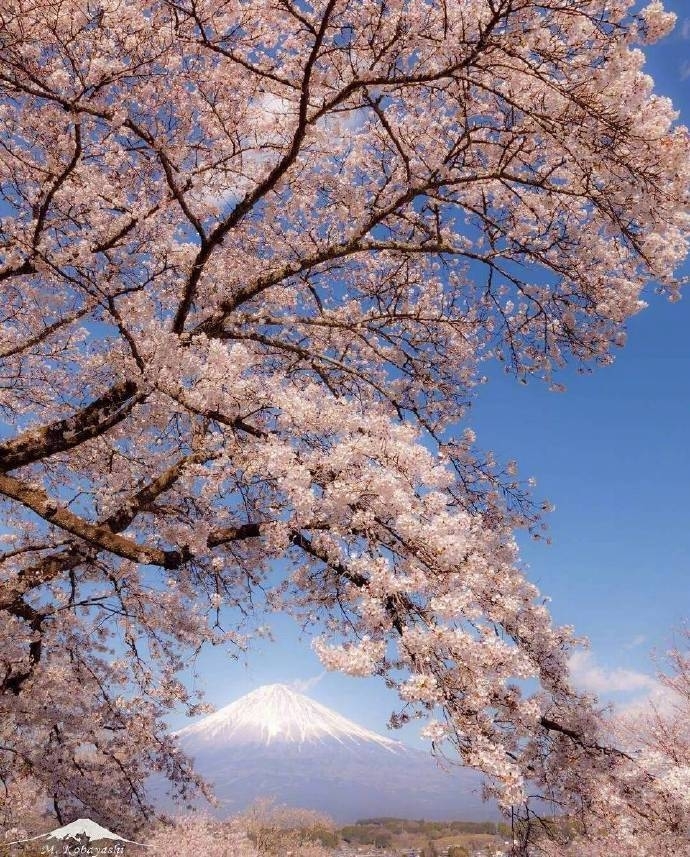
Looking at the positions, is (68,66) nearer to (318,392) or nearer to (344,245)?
(344,245)

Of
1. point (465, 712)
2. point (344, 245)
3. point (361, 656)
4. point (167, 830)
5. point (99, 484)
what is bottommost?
point (167, 830)

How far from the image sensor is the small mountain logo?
826cm

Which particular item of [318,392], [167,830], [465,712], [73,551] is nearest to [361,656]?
[465,712]

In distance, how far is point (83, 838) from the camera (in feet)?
27.5

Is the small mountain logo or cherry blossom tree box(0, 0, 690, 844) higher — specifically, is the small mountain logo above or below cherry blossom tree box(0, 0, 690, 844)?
below

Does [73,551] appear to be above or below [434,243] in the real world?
below

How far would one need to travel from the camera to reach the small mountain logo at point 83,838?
8.26 m

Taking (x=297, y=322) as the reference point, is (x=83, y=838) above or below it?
below

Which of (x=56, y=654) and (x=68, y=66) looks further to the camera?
(x=56, y=654)

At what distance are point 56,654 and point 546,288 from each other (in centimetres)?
838

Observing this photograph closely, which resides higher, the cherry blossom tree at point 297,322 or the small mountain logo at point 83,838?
the cherry blossom tree at point 297,322

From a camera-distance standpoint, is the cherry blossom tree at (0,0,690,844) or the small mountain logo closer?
the cherry blossom tree at (0,0,690,844)

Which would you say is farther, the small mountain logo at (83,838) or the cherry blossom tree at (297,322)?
the small mountain logo at (83,838)

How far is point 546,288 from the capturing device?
23.5 ft
